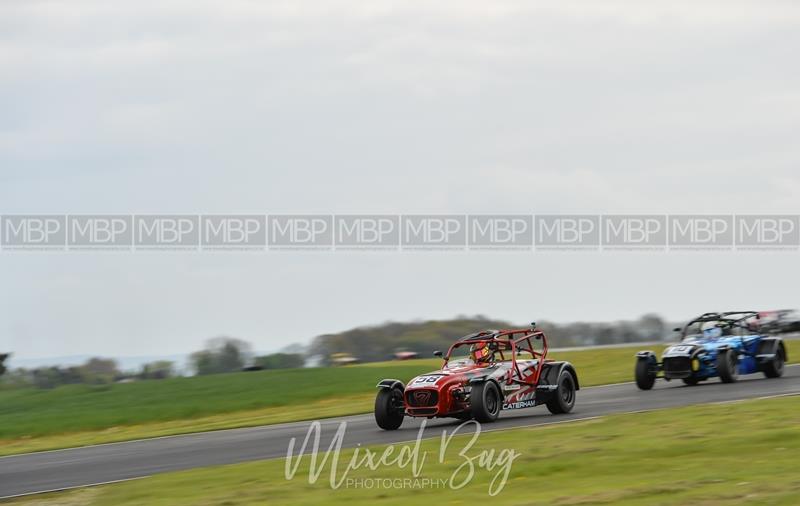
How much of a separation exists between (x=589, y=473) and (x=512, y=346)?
7.95 m

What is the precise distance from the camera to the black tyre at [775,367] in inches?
1064

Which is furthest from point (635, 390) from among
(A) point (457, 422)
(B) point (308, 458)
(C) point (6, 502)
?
(C) point (6, 502)

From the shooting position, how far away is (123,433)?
97.6ft

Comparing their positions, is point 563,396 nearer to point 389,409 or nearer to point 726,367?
point 389,409

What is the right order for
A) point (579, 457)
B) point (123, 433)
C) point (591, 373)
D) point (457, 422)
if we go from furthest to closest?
point (591, 373)
point (123, 433)
point (457, 422)
point (579, 457)

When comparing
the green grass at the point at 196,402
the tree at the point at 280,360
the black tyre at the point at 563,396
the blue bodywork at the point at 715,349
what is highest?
the blue bodywork at the point at 715,349

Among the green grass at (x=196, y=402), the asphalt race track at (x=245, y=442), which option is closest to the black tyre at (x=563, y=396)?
the asphalt race track at (x=245, y=442)

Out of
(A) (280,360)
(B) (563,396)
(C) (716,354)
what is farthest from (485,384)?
(A) (280,360)

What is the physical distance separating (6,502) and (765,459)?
34.7 feet

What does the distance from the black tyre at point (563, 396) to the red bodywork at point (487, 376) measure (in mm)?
446

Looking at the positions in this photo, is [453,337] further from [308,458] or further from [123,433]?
[308,458]

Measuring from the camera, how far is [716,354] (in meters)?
25.9

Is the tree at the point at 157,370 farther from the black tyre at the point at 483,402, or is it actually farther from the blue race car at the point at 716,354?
the black tyre at the point at 483,402

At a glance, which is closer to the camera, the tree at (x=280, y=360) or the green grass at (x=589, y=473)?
the green grass at (x=589, y=473)
